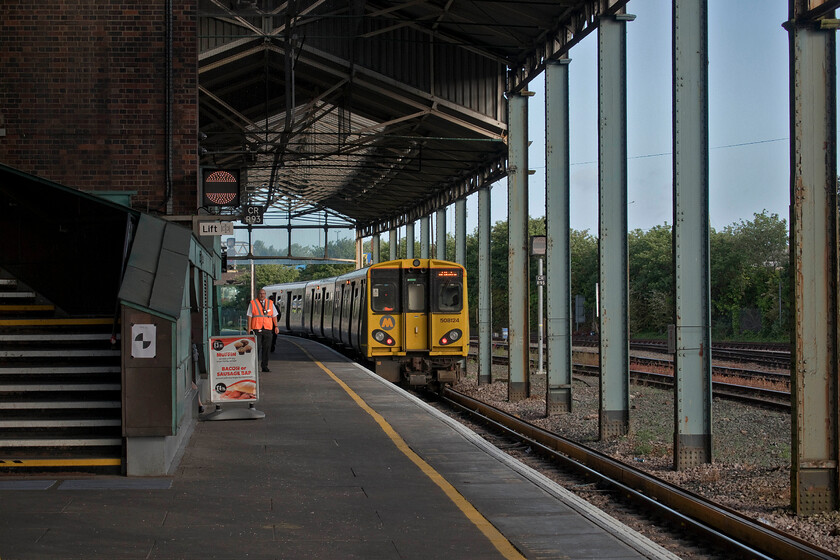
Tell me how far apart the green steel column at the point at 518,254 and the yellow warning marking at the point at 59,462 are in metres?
13.1

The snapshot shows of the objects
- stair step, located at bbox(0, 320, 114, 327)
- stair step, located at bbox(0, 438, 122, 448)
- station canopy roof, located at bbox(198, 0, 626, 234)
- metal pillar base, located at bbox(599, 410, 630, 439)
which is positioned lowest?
metal pillar base, located at bbox(599, 410, 630, 439)

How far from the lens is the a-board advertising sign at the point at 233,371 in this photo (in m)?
12.8

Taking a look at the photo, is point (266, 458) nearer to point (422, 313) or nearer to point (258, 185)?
point (422, 313)

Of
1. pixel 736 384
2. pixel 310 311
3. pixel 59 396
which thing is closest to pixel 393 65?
pixel 736 384

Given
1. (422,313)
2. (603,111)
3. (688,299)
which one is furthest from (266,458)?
(422,313)

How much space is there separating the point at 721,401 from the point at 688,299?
679 centimetres

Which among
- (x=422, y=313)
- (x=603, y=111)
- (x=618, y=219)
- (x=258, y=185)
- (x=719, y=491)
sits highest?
(x=258, y=185)

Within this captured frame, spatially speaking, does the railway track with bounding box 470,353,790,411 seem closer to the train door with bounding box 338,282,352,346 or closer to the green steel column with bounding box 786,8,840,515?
the green steel column with bounding box 786,8,840,515

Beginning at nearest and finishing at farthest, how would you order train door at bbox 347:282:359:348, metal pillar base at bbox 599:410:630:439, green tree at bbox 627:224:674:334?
metal pillar base at bbox 599:410:630:439
train door at bbox 347:282:359:348
green tree at bbox 627:224:674:334

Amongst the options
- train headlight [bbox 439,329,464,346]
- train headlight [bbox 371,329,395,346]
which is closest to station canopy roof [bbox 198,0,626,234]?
train headlight [bbox 371,329,395,346]

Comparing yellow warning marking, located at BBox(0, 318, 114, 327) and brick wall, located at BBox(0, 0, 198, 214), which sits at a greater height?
brick wall, located at BBox(0, 0, 198, 214)

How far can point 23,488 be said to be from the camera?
26.1 ft

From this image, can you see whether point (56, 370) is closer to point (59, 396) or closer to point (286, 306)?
point (59, 396)

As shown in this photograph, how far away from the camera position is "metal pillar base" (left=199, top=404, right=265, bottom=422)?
41.8 ft
